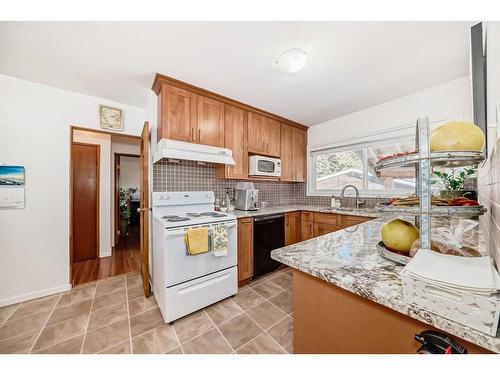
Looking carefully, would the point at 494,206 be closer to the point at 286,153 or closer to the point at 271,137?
the point at 271,137

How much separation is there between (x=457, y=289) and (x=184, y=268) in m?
1.74

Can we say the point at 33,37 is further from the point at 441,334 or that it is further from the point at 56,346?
the point at 441,334

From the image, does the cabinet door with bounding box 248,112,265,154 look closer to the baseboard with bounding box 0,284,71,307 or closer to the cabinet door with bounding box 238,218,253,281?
the cabinet door with bounding box 238,218,253,281

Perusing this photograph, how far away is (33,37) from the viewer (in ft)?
4.68

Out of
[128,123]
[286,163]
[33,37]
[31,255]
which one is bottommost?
[31,255]

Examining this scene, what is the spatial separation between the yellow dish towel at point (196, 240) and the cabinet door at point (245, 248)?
1.79ft

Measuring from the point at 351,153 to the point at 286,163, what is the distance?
1056mm

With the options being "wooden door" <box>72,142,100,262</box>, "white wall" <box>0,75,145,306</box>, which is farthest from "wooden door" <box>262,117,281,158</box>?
"wooden door" <box>72,142,100,262</box>

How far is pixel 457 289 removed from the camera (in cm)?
38

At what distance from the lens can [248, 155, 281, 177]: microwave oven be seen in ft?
9.07

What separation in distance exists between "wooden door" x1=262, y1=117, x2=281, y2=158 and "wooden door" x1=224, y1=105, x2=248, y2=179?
1.31ft

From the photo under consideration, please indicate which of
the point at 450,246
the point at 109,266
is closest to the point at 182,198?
the point at 109,266
